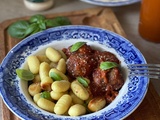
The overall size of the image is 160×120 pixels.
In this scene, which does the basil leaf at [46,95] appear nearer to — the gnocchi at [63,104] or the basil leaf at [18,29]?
the gnocchi at [63,104]

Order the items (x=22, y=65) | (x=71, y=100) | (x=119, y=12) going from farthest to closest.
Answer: (x=119, y=12) < (x=22, y=65) < (x=71, y=100)

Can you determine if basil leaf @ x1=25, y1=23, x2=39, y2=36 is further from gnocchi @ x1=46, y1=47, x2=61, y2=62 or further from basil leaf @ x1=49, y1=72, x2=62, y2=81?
basil leaf @ x1=49, y1=72, x2=62, y2=81

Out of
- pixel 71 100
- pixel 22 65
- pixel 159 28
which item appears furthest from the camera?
pixel 159 28

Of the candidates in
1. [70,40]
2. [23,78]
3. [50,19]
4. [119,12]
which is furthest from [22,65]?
[119,12]

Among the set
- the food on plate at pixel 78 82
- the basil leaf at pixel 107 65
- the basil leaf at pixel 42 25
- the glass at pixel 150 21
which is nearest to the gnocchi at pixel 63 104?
the food on plate at pixel 78 82

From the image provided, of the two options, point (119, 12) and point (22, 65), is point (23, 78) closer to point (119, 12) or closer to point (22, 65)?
point (22, 65)

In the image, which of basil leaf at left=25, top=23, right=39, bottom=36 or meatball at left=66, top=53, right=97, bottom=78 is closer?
meatball at left=66, top=53, right=97, bottom=78

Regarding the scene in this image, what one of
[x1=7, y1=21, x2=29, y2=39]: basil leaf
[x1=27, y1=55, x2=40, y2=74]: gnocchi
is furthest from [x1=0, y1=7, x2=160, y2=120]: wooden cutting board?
[x1=27, y1=55, x2=40, y2=74]: gnocchi
